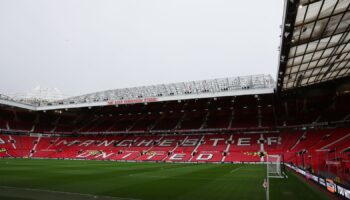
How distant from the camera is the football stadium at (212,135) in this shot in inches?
567

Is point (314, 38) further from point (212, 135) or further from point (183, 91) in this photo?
point (212, 135)

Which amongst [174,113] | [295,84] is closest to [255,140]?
[295,84]

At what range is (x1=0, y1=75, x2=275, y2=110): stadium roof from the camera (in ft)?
134

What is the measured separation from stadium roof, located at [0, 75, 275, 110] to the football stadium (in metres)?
0.17

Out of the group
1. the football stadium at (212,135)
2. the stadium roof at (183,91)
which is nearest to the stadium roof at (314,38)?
the football stadium at (212,135)

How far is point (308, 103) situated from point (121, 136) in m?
34.5

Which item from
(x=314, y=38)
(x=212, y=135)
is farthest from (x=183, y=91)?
(x=314, y=38)

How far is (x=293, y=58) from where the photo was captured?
2108 cm

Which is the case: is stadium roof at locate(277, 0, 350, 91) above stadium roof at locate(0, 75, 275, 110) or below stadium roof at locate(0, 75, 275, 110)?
below

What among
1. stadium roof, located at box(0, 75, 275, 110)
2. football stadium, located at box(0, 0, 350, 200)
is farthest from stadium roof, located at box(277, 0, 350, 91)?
stadium roof, located at box(0, 75, 275, 110)

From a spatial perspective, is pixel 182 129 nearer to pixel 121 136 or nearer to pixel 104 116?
pixel 121 136

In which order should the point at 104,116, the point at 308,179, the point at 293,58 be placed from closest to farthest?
the point at 308,179 < the point at 293,58 < the point at 104,116

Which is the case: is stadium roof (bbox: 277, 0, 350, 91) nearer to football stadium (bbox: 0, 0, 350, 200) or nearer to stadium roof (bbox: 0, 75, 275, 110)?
football stadium (bbox: 0, 0, 350, 200)

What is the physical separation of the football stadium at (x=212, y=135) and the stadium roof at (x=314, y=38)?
9cm
